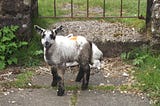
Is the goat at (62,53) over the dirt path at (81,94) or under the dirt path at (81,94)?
over

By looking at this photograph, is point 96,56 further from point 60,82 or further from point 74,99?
point 74,99

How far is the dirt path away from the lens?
563 centimetres

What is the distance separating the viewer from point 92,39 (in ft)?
22.9

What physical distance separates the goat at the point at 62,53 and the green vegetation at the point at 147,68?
70 centimetres

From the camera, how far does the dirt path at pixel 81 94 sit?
5633 millimetres

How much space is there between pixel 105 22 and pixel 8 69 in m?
1.70

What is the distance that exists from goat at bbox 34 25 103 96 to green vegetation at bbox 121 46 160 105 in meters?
0.70

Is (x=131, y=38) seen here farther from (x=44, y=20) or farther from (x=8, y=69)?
(x=8, y=69)

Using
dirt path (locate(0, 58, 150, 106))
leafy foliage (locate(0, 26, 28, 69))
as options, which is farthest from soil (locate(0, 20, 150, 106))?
leafy foliage (locate(0, 26, 28, 69))

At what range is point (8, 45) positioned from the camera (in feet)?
21.6

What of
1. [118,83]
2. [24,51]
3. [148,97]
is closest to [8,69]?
[24,51]

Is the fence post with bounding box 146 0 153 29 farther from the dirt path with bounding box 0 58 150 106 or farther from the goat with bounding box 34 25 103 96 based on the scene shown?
the goat with bounding box 34 25 103 96

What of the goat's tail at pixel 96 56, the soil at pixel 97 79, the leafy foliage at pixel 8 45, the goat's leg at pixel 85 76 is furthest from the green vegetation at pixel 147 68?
the leafy foliage at pixel 8 45

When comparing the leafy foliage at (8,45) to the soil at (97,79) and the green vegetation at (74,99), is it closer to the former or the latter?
the soil at (97,79)
